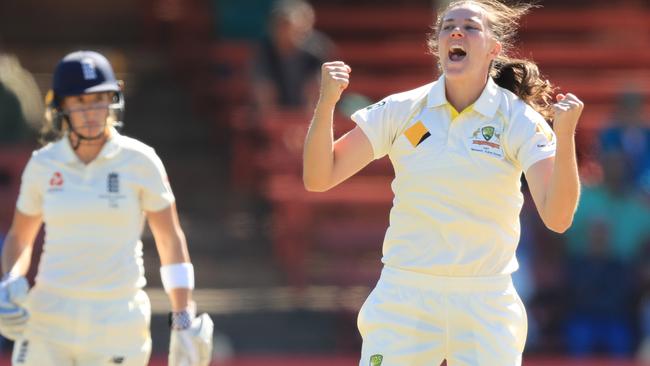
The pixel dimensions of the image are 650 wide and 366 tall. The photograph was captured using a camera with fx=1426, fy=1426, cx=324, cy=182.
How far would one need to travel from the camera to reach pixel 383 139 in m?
4.71

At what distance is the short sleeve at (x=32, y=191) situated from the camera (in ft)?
17.4

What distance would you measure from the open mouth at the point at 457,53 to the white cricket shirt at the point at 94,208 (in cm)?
129

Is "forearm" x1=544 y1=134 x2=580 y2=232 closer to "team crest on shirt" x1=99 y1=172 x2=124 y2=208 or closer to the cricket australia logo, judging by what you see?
the cricket australia logo

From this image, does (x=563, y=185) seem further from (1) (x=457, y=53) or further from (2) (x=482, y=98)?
(1) (x=457, y=53)

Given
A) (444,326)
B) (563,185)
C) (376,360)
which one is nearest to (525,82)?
(563,185)

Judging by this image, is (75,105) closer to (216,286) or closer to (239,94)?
(216,286)

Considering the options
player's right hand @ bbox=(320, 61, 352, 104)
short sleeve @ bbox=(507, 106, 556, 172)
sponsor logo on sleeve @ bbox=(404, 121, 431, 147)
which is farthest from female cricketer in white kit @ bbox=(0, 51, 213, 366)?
short sleeve @ bbox=(507, 106, 556, 172)

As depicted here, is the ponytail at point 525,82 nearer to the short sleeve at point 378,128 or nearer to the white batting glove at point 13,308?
the short sleeve at point 378,128

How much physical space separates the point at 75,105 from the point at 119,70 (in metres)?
8.19

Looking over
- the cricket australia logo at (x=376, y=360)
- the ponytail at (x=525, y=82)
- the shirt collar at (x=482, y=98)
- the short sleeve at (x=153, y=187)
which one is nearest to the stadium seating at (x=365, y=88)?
the ponytail at (x=525, y=82)

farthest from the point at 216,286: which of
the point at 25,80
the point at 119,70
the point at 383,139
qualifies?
the point at 383,139

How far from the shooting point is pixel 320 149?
4.65 metres

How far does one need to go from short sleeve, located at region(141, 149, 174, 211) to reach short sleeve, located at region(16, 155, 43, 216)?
385mm

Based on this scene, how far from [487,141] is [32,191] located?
178cm
